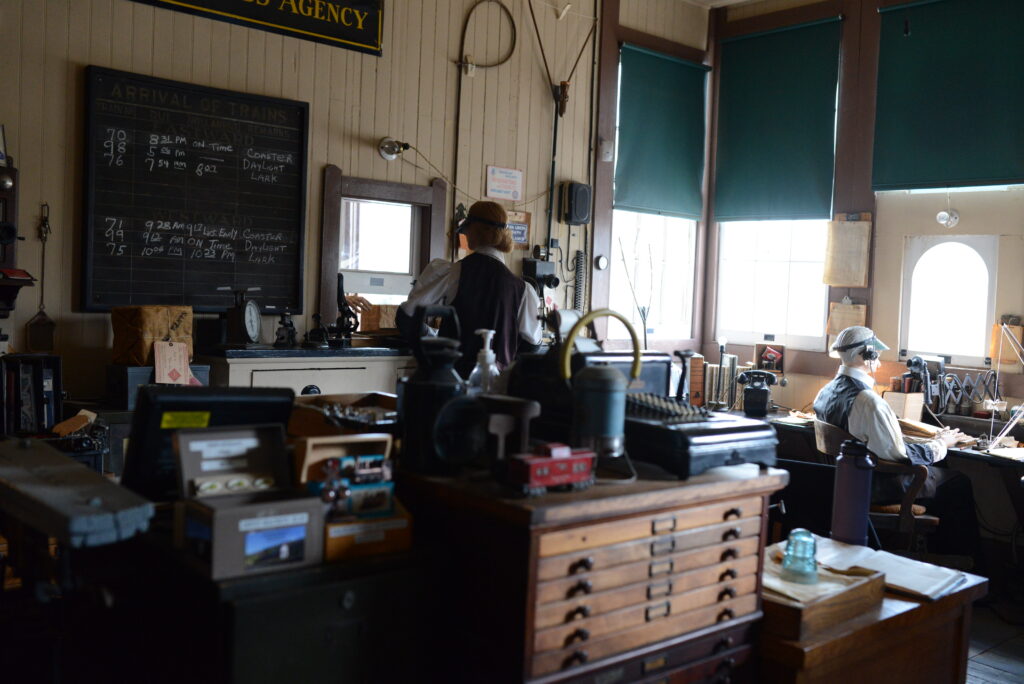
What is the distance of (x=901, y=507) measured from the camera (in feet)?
14.9

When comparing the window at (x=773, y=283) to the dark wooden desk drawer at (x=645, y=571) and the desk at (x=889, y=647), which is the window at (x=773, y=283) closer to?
the desk at (x=889, y=647)

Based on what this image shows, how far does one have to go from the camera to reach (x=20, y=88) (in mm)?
4457

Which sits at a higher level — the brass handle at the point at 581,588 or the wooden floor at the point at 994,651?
the brass handle at the point at 581,588

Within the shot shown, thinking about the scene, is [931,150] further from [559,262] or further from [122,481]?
[122,481]

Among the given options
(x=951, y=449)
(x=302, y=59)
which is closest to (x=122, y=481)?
(x=302, y=59)

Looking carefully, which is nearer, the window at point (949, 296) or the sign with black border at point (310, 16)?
the sign with black border at point (310, 16)

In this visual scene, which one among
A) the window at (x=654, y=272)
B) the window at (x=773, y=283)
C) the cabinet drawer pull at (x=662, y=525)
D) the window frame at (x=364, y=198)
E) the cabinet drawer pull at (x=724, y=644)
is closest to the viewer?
the cabinet drawer pull at (x=662, y=525)

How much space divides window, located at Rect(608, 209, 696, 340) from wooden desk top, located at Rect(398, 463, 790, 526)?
15.9ft

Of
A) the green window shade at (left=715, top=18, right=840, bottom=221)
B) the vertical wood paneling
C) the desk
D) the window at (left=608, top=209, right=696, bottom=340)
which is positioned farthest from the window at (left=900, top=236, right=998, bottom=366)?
the desk

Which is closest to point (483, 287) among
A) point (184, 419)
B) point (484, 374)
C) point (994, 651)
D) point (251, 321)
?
point (251, 321)

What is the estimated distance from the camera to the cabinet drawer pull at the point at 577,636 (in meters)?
1.89

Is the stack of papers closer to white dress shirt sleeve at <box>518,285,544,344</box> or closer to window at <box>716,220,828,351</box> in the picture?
white dress shirt sleeve at <box>518,285,544,344</box>

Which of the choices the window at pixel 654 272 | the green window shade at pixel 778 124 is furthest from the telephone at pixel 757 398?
the green window shade at pixel 778 124

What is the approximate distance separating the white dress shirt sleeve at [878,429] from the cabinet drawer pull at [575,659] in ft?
10.5
